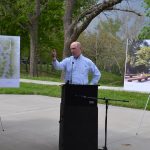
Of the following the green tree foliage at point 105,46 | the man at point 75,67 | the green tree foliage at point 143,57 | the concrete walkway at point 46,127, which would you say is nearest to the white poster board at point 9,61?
the concrete walkway at point 46,127

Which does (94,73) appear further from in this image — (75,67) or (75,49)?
(75,49)

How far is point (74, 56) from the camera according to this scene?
293 inches

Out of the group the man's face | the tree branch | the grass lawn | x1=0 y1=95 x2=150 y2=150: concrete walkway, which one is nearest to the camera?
the man's face

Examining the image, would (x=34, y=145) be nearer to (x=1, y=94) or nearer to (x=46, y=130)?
(x=46, y=130)

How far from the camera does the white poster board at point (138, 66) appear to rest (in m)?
10.5

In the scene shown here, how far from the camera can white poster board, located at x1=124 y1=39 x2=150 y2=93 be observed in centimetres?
1051

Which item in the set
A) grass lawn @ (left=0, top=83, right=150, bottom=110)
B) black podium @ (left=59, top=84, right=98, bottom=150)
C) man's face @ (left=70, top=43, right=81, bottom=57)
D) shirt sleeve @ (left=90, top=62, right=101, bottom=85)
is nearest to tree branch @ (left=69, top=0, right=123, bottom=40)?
grass lawn @ (left=0, top=83, right=150, bottom=110)

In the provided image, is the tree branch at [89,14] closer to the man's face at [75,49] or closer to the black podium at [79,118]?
the man's face at [75,49]

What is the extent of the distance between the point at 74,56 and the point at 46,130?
2391mm

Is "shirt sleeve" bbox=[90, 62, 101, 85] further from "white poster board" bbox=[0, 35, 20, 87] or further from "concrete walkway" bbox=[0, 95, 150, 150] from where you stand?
"white poster board" bbox=[0, 35, 20, 87]

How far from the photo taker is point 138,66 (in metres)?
10.8

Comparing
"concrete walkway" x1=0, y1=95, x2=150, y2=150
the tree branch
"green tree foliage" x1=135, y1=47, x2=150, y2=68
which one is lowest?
"concrete walkway" x1=0, y1=95, x2=150, y2=150

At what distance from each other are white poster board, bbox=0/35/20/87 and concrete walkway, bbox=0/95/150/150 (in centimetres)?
101

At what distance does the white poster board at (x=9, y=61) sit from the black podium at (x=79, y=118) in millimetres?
2476
